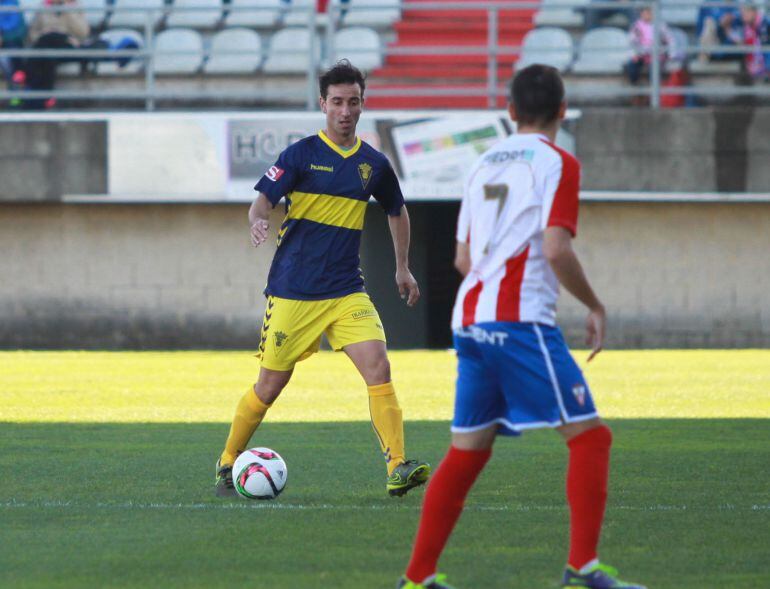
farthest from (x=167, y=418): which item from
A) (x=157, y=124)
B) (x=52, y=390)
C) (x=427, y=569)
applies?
(x=157, y=124)

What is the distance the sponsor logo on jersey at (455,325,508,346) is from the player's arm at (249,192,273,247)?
2.07m

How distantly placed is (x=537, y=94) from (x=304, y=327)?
293cm

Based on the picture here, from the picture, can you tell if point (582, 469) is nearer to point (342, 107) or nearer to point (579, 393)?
point (579, 393)

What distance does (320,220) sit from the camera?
7.83 m

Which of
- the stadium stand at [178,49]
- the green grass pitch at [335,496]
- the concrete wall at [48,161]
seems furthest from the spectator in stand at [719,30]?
the concrete wall at [48,161]

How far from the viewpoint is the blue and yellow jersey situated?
7777 millimetres

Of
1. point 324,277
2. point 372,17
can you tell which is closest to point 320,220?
point 324,277

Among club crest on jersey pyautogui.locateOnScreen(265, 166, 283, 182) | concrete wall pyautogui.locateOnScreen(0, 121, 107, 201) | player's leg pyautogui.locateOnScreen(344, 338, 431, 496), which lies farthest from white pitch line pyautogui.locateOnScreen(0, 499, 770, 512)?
concrete wall pyautogui.locateOnScreen(0, 121, 107, 201)

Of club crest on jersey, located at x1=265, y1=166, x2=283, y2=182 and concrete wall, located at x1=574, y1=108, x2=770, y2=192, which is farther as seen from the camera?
concrete wall, located at x1=574, y1=108, x2=770, y2=192

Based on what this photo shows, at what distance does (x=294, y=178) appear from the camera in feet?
25.3

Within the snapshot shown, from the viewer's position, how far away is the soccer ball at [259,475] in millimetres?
7480

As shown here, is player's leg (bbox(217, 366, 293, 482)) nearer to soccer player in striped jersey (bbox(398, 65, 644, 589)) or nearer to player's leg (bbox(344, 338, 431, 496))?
player's leg (bbox(344, 338, 431, 496))

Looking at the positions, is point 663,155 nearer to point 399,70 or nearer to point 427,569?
point 399,70

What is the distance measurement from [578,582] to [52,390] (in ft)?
33.2
